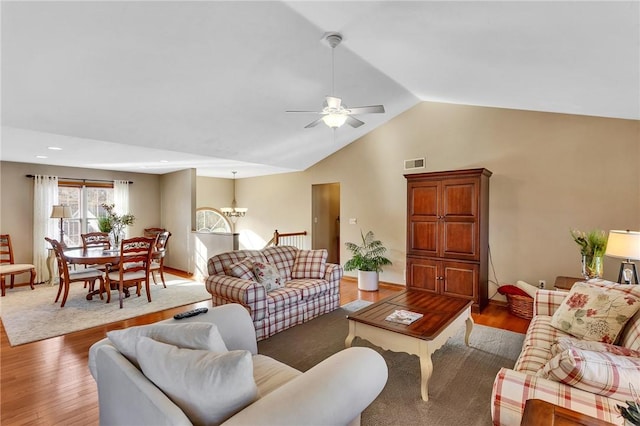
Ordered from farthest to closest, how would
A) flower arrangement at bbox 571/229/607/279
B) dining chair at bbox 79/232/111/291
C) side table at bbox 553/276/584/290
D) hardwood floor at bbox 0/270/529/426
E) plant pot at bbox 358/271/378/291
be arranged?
dining chair at bbox 79/232/111/291 < plant pot at bbox 358/271/378/291 < side table at bbox 553/276/584/290 < flower arrangement at bbox 571/229/607/279 < hardwood floor at bbox 0/270/529/426

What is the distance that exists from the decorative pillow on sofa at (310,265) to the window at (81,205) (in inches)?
203

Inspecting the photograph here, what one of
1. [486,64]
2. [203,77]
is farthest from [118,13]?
[486,64]

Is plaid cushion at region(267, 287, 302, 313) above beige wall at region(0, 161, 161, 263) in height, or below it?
below

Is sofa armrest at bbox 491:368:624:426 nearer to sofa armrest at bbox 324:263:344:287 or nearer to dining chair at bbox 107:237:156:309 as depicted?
sofa armrest at bbox 324:263:344:287

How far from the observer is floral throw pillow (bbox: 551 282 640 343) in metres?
1.98

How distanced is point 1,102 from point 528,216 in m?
6.28

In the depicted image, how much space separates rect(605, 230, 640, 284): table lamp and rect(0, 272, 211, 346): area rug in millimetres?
5097

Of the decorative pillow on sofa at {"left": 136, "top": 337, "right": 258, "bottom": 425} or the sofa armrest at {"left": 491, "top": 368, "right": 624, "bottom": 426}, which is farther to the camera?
the sofa armrest at {"left": 491, "top": 368, "right": 624, "bottom": 426}

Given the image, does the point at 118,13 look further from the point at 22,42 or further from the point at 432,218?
the point at 432,218

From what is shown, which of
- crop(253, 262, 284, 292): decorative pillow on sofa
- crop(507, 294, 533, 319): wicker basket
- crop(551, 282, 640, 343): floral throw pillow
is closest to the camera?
crop(551, 282, 640, 343): floral throw pillow

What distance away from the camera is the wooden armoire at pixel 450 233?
165 inches

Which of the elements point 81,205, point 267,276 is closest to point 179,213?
point 81,205

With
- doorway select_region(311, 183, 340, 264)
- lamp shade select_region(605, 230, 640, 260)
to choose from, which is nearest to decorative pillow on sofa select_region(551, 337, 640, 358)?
lamp shade select_region(605, 230, 640, 260)

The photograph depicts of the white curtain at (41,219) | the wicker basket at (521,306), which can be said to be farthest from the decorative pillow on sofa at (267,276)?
the white curtain at (41,219)
